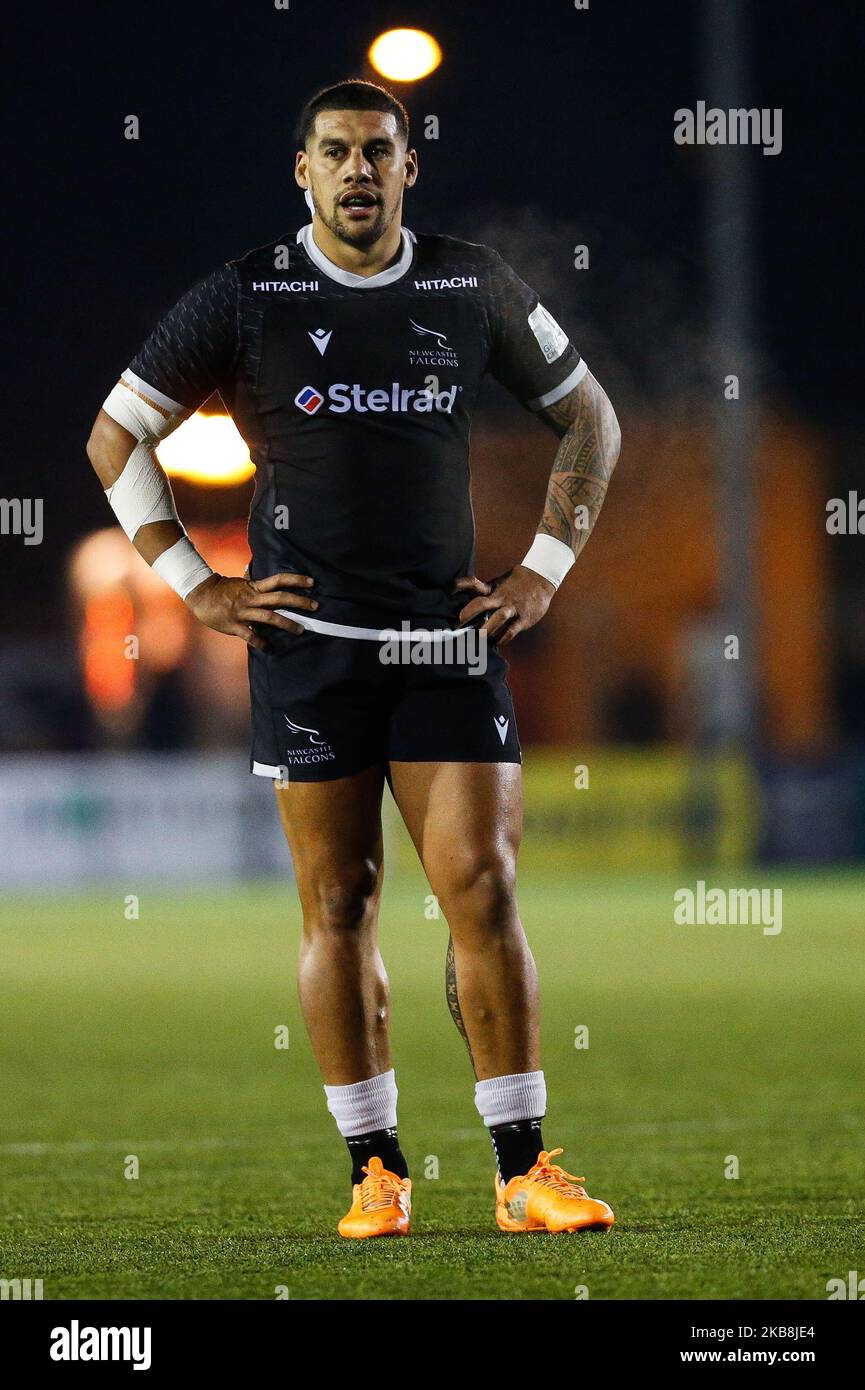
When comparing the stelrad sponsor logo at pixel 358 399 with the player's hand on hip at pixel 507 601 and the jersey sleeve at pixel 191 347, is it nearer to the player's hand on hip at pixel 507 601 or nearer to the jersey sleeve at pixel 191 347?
the jersey sleeve at pixel 191 347

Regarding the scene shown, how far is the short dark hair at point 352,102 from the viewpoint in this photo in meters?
4.53

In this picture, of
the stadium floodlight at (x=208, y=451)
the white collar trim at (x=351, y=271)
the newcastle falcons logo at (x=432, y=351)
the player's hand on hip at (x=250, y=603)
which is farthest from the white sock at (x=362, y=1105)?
the stadium floodlight at (x=208, y=451)

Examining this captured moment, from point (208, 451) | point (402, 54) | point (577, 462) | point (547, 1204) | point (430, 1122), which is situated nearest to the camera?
point (547, 1204)

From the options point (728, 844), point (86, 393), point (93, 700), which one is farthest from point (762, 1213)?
point (93, 700)

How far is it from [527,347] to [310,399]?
536 millimetres

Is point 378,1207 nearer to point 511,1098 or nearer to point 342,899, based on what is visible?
point 511,1098

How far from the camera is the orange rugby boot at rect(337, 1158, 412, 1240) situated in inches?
176

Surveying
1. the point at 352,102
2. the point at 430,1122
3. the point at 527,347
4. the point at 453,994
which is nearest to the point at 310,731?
the point at 453,994

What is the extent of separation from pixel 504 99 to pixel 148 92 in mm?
4299

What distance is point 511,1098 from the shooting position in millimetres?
4477

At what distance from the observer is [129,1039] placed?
9352 millimetres

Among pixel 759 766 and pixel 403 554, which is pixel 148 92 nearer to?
pixel 403 554

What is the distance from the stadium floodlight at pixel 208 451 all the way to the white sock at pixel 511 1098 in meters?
10.1

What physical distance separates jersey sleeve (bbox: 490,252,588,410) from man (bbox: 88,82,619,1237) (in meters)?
0.05
